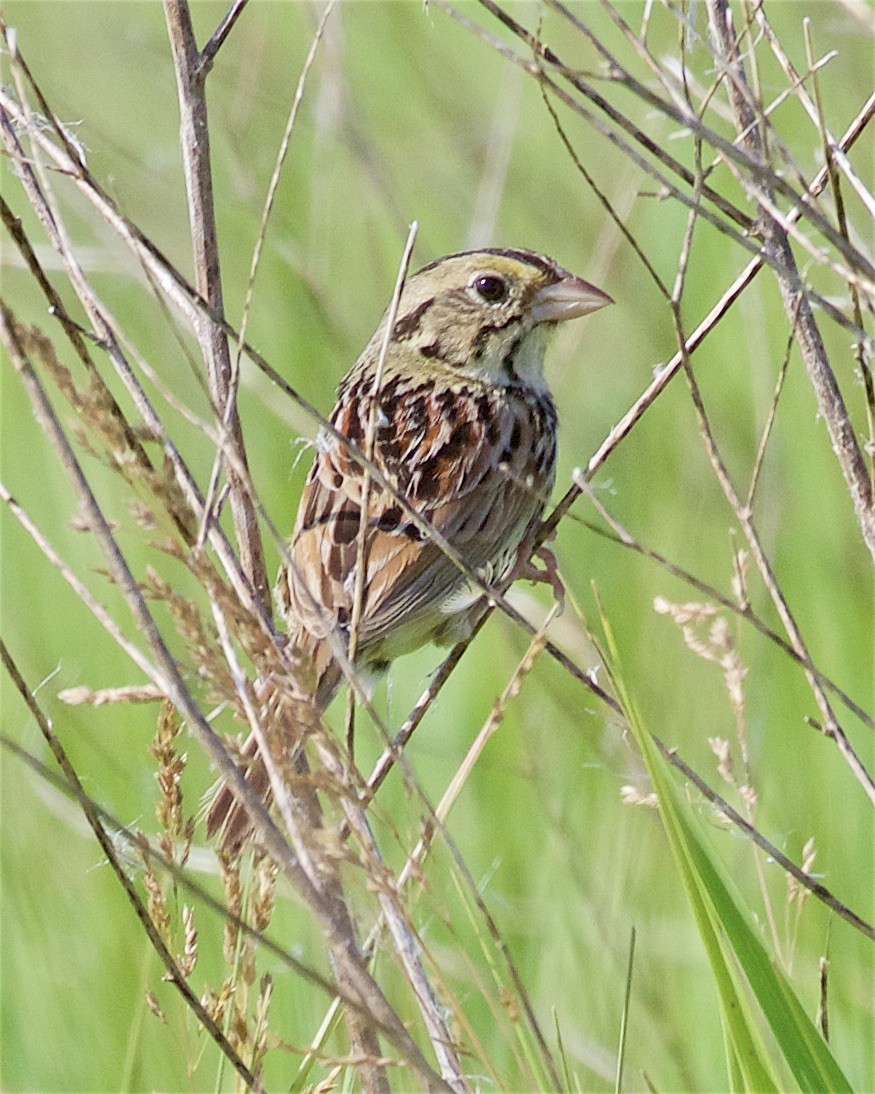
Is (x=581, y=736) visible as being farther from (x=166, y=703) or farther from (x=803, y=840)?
(x=166, y=703)

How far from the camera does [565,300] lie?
8.18ft

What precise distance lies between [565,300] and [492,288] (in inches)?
5.3

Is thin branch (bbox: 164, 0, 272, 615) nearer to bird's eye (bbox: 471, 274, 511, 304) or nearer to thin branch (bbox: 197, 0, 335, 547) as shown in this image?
thin branch (bbox: 197, 0, 335, 547)

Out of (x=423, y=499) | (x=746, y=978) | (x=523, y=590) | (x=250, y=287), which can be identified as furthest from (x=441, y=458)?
(x=746, y=978)

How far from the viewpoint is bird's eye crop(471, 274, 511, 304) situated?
2.54m

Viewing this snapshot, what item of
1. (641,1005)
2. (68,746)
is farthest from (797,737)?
(68,746)

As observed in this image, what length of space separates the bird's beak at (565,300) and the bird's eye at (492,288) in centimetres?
5

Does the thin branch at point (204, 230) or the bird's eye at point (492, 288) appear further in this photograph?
the bird's eye at point (492, 288)

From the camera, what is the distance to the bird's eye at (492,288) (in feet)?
8.34

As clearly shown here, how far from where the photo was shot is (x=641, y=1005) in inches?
87.0

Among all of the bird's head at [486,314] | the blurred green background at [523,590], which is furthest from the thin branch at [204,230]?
the bird's head at [486,314]

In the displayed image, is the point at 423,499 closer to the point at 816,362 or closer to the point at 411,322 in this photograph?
the point at 411,322

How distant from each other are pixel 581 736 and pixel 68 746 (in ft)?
2.88

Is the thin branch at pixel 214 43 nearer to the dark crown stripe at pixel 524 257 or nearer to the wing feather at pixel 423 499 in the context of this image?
the wing feather at pixel 423 499
